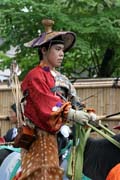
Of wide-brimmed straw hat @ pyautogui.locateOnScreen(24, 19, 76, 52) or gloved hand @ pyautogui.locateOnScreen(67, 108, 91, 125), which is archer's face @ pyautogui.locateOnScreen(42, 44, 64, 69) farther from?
gloved hand @ pyautogui.locateOnScreen(67, 108, 91, 125)

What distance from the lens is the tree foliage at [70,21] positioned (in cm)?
872

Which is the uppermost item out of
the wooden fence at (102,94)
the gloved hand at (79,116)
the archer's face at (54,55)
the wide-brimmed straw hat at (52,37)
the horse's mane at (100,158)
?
the wide-brimmed straw hat at (52,37)

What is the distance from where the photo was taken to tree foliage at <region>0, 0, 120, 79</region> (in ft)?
28.6

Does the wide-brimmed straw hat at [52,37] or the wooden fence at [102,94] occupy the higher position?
the wide-brimmed straw hat at [52,37]

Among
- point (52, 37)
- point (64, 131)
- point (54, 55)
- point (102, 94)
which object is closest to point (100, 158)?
point (64, 131)

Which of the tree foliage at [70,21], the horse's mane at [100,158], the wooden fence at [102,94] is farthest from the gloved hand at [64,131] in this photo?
the tree foliage at [70,21]

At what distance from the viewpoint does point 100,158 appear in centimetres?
434

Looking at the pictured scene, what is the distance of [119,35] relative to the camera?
873cm

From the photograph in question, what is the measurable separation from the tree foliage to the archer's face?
403 centimetres

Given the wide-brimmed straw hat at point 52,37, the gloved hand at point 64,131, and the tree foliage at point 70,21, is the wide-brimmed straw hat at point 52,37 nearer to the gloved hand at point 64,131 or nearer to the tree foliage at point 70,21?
the gloved hand at point 64,131

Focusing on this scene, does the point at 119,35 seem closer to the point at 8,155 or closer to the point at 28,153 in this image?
the point at 8,155

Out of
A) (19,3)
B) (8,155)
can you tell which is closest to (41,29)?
(19,3)

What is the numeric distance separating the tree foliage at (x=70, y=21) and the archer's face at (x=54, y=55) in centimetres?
403

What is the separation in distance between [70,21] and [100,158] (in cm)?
475
